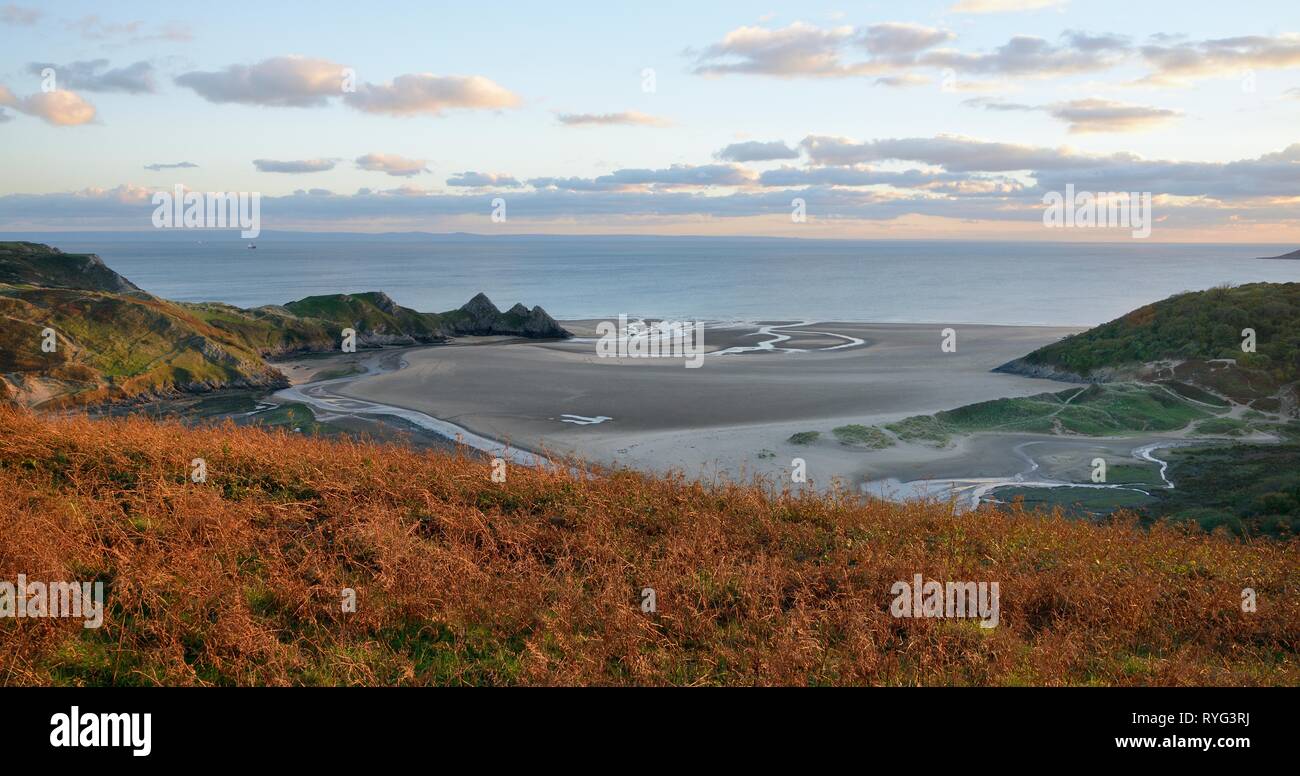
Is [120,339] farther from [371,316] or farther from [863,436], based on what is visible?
[863,436]

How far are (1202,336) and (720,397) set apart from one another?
19188 mm

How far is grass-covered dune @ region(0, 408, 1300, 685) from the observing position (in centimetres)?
662

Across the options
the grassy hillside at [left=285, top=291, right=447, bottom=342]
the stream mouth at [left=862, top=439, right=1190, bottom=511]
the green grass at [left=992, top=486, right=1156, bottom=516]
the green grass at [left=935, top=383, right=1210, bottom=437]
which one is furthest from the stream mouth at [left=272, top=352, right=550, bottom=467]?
the green grass at [left=935, top=383, right=1210, bottom=437]

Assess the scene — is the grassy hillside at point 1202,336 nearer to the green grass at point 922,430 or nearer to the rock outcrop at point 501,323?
the green grass at point 922,430

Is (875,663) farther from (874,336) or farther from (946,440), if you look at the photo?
(874,336)

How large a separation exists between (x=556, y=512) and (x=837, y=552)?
11.0ft

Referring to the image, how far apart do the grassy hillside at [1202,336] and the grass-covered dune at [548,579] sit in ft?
80.6

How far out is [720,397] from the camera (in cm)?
3284

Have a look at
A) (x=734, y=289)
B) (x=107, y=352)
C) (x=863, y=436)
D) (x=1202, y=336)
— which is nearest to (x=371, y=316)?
(x=107, y=352)

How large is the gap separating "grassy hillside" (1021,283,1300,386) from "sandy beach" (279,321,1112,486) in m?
2.80

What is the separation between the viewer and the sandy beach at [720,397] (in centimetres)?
2303

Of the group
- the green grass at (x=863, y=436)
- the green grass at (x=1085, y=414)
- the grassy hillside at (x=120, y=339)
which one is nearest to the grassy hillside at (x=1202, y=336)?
the green grass at (x=1085, y=414)

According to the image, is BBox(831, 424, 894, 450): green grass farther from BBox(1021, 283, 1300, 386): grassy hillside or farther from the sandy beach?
BBox(1021, 283, 1300, 386): grassy hillside
